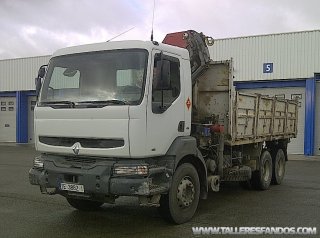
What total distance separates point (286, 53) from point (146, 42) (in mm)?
16358

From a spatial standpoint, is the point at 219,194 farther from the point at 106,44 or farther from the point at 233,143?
the point at 106,44

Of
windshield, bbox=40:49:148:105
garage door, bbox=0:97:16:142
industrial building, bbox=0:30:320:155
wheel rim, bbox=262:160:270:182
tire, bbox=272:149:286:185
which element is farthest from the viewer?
garage door, bbox=0:97:16:142

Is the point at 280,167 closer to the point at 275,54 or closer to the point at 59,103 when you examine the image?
the point at 59,103

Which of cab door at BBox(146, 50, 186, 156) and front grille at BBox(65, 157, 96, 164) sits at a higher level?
cab door at BBox(146, 50, 186, 156)

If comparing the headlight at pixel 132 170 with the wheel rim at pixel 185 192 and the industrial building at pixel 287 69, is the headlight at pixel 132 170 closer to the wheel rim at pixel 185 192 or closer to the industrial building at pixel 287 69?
the wheel rim at pixel 185 192

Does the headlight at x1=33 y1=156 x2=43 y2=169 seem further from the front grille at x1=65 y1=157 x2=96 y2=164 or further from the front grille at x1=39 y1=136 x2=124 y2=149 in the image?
the front grille at x1=65 y1=157 x2=96 y2=164

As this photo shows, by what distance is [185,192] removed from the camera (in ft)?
22.6

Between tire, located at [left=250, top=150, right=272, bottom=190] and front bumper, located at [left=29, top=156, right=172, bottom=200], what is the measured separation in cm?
422

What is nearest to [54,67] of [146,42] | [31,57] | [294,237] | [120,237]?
[146,42]

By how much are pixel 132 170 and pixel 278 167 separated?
6239mm

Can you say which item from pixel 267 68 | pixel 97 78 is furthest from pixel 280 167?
pixel 267 68

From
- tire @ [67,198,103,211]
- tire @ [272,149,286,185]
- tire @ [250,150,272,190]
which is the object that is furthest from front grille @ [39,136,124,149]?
tire @ [272,149,286,185]

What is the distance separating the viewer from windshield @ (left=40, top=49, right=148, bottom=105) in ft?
20.4

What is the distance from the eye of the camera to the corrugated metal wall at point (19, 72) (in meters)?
30.6
